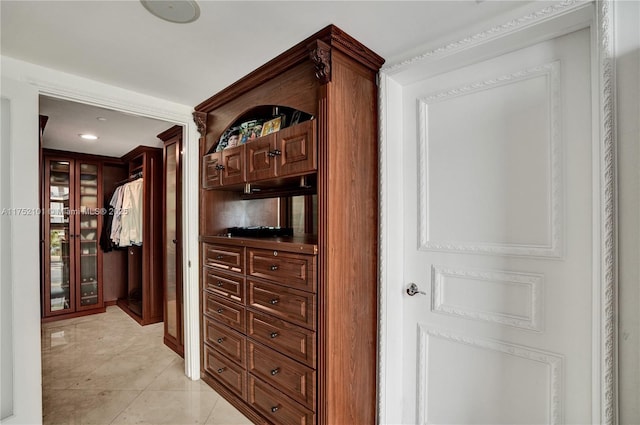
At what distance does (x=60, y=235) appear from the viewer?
4250 mm

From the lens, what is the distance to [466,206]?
5.41 ft

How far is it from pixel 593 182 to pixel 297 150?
132 cm

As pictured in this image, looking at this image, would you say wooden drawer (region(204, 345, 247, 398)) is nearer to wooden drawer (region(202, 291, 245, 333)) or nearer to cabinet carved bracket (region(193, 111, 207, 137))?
wooden drawer (region(202, 291, 245, 333))

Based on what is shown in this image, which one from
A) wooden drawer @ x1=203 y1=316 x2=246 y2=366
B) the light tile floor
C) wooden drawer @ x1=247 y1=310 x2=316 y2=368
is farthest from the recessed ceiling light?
the light tile floor

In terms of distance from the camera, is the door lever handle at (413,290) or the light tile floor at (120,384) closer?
the door lever handle at (413,290)

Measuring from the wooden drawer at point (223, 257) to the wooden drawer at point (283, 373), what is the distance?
20.9 inches

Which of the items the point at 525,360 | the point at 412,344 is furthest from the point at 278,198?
the point at 525,360

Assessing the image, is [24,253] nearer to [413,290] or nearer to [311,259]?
[311,259]

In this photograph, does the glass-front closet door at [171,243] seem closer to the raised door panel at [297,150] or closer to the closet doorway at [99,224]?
the closet doorway at [99,224]

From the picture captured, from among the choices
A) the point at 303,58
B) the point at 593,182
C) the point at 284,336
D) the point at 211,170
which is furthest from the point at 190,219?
the point at 593,182

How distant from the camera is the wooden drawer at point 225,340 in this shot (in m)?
2.18

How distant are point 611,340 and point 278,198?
2216 millimetres

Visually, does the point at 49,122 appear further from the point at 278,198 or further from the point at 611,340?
the point at 611,340

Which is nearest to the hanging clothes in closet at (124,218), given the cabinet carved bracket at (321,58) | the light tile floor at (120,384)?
the light tile floor at (120,384)
